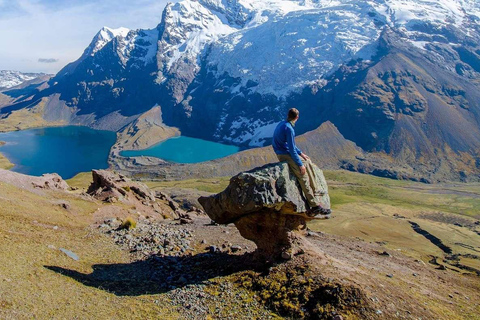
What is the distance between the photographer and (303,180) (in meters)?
20.4

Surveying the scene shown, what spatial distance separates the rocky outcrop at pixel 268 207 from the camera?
19797 mm

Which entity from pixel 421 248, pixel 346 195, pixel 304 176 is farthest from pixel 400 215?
pixel 304 176

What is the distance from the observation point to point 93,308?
16047mm

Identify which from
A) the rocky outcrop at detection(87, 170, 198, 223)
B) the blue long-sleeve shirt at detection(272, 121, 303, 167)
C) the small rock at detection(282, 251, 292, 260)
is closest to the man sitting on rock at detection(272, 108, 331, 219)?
the blue long-sleeve shirt at detection(272, 121, 303, 167)

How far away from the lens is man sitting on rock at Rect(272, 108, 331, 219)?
19594mm

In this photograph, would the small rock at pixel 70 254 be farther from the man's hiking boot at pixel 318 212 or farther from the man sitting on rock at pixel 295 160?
the man's hiking boot at pixel 318 212

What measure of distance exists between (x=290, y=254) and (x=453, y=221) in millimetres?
130093

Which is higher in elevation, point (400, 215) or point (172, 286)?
point (172, 286)

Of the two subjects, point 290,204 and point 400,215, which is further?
point 400,215

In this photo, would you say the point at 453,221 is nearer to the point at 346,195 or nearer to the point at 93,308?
the point at 346,195

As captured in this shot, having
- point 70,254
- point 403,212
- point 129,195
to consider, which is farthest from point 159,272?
point 403,212

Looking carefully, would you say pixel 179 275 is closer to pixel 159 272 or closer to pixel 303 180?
pixel 159 272

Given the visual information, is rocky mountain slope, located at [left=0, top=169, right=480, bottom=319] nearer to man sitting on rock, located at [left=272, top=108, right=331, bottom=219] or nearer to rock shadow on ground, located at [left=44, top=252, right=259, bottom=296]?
rock shadow on ground, located at [left=44, top=252, right=259, bottom=296]

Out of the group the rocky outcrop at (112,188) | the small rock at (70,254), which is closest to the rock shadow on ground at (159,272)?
the small rock at (70,254)
